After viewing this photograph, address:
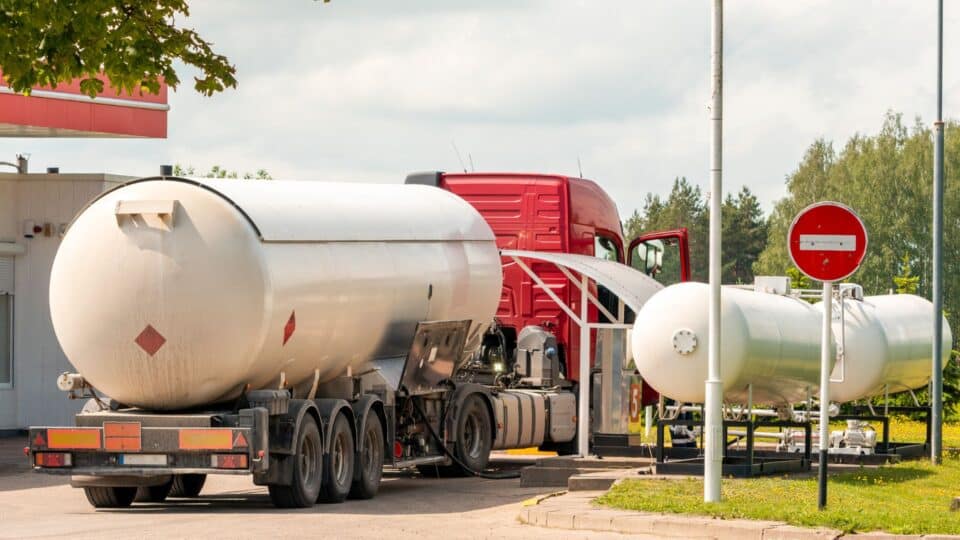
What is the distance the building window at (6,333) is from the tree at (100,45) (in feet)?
42.2

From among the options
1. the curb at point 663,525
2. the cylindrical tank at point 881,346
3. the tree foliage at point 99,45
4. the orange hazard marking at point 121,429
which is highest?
the tree foliage at point 99,45

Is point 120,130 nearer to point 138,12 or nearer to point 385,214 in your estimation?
point 385,214

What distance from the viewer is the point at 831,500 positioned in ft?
62.0

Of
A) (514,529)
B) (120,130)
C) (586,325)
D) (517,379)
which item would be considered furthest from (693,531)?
(120,130)

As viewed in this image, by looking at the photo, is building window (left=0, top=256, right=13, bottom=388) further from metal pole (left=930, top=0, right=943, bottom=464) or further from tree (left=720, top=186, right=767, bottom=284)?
tree (left=720, top=186, right=767, bottom=284)

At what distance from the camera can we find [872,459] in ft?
82.5

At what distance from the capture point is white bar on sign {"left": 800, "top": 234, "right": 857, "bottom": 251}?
1798 centimetres

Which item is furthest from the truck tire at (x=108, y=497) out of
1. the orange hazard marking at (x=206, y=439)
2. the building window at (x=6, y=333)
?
the building window at (x=6, y=333)

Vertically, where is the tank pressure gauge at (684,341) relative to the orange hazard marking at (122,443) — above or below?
above

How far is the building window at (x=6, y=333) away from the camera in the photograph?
31.5 metres

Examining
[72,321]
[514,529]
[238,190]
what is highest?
[238,190]

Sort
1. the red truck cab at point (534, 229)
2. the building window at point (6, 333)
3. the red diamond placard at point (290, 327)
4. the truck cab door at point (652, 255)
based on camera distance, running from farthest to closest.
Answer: the building window at point (6, 333) → the truck cab door at point (652, 255) → the red truck cab at point (534, 229) → the red diamond placard at point (290, 327)

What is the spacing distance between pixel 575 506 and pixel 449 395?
6179 millimetres

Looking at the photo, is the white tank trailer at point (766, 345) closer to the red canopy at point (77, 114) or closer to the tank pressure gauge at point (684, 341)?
the tank pressure gauge at point (684, 341)
